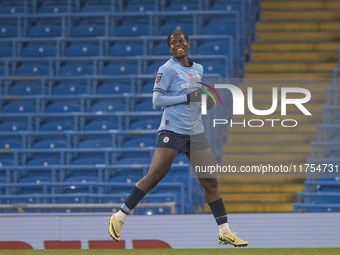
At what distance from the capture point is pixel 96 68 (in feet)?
32.2

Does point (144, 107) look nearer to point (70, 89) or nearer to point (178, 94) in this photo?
point (70, 89)

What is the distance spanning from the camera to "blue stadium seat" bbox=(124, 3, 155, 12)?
35.7ft

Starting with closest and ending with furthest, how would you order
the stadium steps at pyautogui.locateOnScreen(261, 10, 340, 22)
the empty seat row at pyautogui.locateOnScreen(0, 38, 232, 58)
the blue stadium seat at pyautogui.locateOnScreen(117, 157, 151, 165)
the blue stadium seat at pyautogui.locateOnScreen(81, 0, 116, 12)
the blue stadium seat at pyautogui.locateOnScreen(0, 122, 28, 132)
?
the blue stadium seat at pyautogui.locateOnScreen(117, 157, 151, 165), the blue stadium seat at pyautogui.locateOnScreen(0, 122, 28, 132), the empty seat row at pyautogui.locateOnScreen(0, 38, 232, 58), the blue stadium seat at pyautogui.locateOnScreen(81, 0, 116, 12), the stadium steps at pyautogui.locateOnScreen(261, 10, 340, 22)

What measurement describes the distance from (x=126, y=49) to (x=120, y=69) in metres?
0.45

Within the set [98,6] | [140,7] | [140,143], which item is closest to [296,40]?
[140,7]

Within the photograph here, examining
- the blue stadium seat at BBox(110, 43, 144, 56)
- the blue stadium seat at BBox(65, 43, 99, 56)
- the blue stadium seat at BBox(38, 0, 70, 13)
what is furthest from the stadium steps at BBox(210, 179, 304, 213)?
the blue stadium seat at BBox(38, 0, 70, 13)

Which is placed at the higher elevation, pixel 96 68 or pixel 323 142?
pixel 96 68

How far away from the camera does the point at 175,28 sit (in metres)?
10.4

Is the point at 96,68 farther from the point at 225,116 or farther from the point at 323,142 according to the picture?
the point at 323,142

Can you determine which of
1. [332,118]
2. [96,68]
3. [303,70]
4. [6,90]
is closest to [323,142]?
[332,118]

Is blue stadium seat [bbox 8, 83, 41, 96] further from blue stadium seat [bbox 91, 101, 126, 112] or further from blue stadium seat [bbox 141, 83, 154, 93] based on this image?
blue stadium seat [bbox 141, 83, 154, 93]

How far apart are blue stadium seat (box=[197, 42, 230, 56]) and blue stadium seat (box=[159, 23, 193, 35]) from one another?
448 mm

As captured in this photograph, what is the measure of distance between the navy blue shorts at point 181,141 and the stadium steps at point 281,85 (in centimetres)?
314

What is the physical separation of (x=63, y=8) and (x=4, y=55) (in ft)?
3.97
